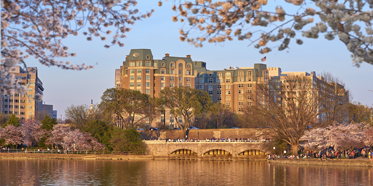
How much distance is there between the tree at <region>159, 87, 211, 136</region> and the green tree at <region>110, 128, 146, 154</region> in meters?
17.6

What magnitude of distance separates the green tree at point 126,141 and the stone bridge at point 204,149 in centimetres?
303

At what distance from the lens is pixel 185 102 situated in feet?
369

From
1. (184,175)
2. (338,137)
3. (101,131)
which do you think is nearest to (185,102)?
(101,131)

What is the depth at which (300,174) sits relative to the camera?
62.1 m

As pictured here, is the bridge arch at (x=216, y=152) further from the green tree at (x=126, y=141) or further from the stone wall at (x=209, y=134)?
the green tree at (x=126, y=141)

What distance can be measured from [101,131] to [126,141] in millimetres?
8669

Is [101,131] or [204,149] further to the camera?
[101,131]

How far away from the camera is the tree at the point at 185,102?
11138 centimetres

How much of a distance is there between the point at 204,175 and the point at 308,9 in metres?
50.3

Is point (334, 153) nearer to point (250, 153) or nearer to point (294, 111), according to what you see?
point (294, 111)

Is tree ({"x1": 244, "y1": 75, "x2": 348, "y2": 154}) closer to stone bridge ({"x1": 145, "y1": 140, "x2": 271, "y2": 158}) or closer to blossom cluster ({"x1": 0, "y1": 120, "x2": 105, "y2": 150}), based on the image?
stone bridge ({"x1": 145, "y1": 140, "x2": 271, "y2": 158})

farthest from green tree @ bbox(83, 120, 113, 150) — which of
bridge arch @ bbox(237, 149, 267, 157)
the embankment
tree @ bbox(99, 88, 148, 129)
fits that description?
the embankment

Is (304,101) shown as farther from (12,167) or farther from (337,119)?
(12,167)

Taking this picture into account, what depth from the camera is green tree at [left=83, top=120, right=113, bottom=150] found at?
97.0 metres
